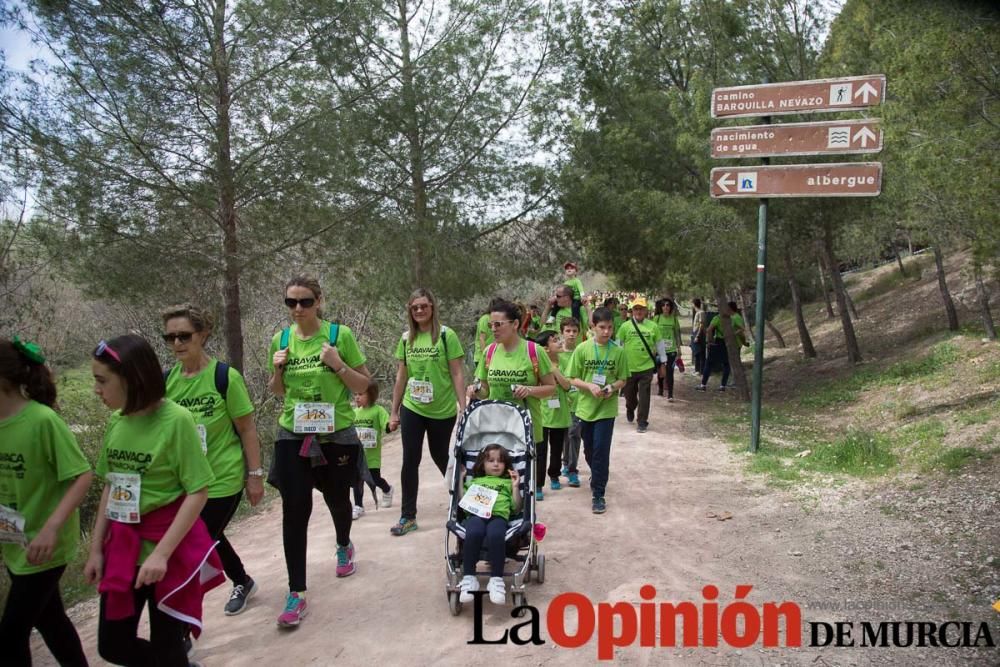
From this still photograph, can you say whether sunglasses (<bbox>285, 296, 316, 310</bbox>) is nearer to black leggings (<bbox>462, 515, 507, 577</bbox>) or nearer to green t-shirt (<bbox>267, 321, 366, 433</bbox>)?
green t-shirt (<bbox>267, 321, 366, 433</bbox>)

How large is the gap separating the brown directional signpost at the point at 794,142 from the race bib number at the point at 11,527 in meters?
7.40

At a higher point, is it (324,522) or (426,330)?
(426,330)

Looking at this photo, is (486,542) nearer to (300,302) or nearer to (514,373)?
(514,373)

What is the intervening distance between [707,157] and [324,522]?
8.34m

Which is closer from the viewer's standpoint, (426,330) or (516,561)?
(516,561)

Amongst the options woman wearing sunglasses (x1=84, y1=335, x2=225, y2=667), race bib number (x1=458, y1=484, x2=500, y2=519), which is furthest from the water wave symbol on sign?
woman wearing sunglasses (x1=84, y1=335, x2=225, y2=667)

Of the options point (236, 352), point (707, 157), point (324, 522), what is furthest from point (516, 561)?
point (707, 157)

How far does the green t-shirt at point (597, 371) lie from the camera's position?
6.05 meters

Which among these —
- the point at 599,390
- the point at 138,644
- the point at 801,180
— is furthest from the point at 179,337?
the point at 801,180

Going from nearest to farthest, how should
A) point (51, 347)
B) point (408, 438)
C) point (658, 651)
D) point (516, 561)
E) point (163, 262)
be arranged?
1. point (658, 651)
2. point (516, 561)
3. point (408, 438)
4. point (163, 262)
5. point (51, 347)

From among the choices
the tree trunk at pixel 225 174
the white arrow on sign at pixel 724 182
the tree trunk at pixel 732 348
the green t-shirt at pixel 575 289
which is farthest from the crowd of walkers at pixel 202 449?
the tree trunk at pixel 732 348

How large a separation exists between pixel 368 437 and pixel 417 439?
116 cm

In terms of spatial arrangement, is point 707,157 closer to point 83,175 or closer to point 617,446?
point 617,446

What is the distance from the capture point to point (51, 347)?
11109mm
